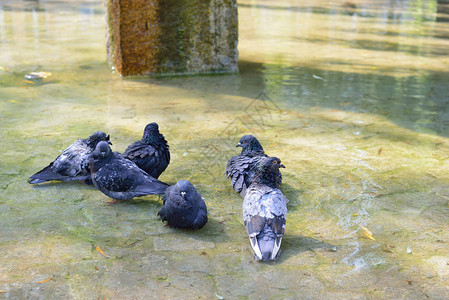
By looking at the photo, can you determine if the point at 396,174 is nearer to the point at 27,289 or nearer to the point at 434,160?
the point at 434,160

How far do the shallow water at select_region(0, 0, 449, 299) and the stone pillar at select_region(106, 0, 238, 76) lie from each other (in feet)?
1.09

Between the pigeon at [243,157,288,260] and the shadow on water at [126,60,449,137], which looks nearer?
the pigeon at [243,157,288,260]

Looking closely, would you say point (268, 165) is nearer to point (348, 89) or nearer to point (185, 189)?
point (185, 189)

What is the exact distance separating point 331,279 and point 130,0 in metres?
5.74

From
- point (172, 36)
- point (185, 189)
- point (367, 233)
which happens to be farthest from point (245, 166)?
point (172, 36)

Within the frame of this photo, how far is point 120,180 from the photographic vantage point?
4164mm

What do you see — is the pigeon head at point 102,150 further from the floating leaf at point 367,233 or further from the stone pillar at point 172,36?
the stone pillar at point 172,36

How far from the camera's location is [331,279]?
330cm

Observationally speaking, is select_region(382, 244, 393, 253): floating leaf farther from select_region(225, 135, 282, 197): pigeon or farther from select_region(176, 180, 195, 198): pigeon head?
select_region(176, 180, 195, 198): pigeon head

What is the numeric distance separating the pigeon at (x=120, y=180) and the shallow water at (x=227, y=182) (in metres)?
0.14

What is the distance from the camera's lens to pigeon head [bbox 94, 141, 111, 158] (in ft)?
14.0

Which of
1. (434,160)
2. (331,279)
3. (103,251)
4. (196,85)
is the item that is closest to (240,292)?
(331,279)

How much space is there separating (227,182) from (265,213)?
3.79 feet

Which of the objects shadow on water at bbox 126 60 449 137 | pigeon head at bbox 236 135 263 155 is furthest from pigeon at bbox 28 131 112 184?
shadow on water at bbox 126 60 449 137
